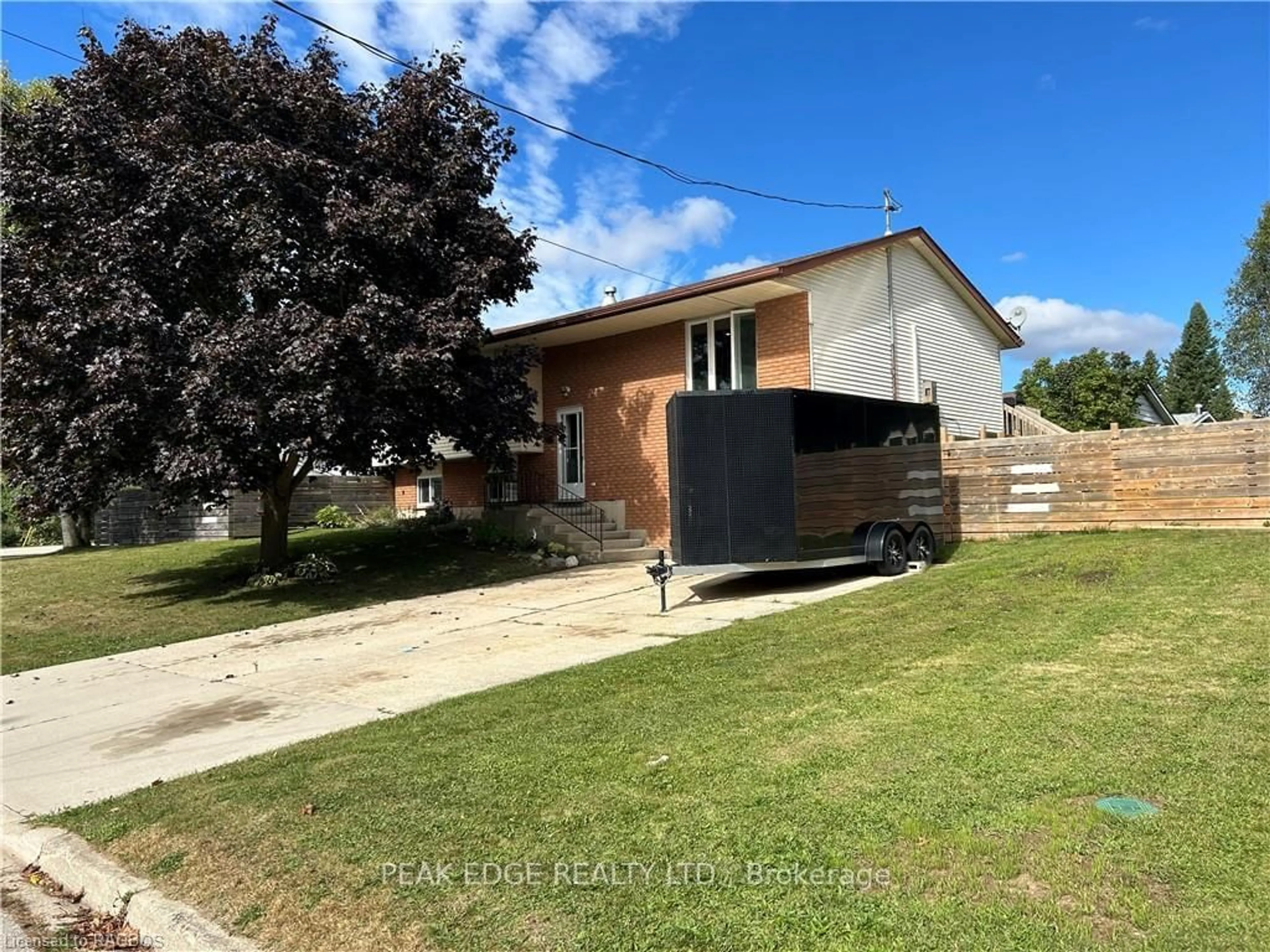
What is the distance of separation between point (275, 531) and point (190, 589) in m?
1.80

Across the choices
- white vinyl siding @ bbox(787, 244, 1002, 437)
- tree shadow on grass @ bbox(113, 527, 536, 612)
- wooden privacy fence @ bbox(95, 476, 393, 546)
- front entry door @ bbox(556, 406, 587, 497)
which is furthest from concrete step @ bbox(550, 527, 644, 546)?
wooden privacy fence @ bbox(95, 476, 393, 546)

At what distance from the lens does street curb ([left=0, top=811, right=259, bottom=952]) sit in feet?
11.4

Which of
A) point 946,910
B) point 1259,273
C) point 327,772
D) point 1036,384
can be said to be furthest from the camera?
point 1036,384

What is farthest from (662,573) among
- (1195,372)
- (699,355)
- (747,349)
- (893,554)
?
(1195,372)

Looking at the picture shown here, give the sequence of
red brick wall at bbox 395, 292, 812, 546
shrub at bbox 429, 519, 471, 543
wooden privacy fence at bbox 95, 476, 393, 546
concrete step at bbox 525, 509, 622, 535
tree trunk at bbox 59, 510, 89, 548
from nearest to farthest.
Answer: red brick wall at bbox 395, 292, 812, 546
concrete step at bbox 525, 509, 622, 535
shrub at bbox 429, 519, 471, 543
wooden privacy fence at bbox 95, 476, 393, 546
tree trunk at bbox 59, 510, 89, 548

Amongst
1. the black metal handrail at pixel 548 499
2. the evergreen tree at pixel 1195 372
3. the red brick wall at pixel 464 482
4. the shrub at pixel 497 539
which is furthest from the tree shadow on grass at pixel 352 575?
the evergreen tree at pixel 1195 372

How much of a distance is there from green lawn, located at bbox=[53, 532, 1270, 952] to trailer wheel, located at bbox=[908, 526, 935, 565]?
547 centimetres

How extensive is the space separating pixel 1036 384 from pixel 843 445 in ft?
124

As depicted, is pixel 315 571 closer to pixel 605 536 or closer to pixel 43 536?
pixel 605 536

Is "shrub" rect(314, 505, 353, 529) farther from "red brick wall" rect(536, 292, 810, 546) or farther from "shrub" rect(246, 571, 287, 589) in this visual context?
"shrub" rect(246, 571, 287, 589)

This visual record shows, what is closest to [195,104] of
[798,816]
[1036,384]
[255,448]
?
[255,448]

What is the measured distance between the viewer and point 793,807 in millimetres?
3891

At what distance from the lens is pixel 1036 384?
4469 centimetres

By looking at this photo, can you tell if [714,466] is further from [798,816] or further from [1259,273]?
[1259,273]
